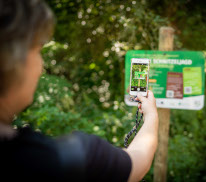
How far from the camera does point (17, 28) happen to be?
0.65 m

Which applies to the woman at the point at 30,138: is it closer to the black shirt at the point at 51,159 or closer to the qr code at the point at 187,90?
the black shirt at the point at 51,159

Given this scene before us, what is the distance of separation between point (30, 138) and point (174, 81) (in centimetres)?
180

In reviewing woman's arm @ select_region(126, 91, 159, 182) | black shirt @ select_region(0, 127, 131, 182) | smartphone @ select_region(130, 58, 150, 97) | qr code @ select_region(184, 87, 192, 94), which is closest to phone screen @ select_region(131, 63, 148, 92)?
smartphone @ select_region(130, 58, 150, 97)

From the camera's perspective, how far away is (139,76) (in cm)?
164

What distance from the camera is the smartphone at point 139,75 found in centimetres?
162

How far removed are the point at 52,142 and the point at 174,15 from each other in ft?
11.9

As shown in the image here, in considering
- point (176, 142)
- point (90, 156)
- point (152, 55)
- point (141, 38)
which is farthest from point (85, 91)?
point (90, 156)

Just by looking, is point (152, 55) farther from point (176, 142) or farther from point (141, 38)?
point (176, 142)

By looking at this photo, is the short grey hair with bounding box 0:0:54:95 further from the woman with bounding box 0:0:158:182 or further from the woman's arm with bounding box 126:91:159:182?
the woman's arm with bounding box 126:91:159:182

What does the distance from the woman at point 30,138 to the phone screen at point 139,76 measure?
864 mm

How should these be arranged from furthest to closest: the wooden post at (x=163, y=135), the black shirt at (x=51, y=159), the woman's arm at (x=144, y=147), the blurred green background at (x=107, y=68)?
the blurred green background at (x=107, y=68)
the wooden post at (x=163, y=135)
the woman's arm at (x=144, y=147)
the black shirt at (x=51, y=159)

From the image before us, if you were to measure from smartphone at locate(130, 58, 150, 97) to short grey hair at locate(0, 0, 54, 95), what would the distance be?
3.29 feet

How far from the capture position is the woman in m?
0.65

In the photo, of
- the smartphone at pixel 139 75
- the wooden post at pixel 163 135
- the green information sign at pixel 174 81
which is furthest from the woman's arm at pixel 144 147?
the wooden post at pixel 163 135
